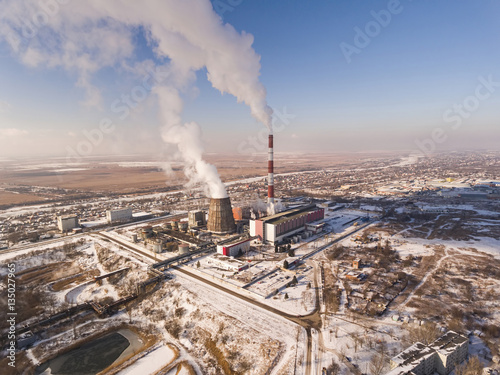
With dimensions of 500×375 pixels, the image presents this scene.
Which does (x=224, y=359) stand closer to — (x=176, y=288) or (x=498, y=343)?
(x=176, y=288)

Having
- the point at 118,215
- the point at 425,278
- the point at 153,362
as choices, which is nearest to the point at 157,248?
the point at 153,362

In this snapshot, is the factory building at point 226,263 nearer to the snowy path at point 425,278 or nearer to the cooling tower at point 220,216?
the cooling tower at point 220,216

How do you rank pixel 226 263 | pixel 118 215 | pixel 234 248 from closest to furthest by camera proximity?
pixel 226 263
pixel 234 248
pixel 118 215

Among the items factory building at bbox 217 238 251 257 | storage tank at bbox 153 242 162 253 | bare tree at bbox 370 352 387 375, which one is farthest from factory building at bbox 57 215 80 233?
bare tree at bbox 370 352 387 375

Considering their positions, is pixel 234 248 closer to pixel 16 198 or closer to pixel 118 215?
pixel 118 215

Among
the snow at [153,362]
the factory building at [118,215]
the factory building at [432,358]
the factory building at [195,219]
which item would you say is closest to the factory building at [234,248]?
the factory building at [195,219]

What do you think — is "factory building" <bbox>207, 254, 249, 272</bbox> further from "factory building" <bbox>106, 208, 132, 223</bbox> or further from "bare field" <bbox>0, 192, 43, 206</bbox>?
"bare field" <bbox>0, 192, 43, 206</bbox>
